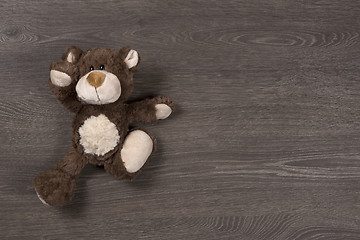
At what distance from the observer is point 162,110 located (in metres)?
0.99

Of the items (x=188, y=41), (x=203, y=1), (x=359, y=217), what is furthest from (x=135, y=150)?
(x=359, y=217)

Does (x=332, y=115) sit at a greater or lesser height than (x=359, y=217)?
greater

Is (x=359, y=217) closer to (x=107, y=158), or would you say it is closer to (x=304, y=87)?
(x=304, y=87)

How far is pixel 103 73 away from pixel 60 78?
11 centimetres

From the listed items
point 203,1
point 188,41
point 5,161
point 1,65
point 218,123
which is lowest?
point 5,161

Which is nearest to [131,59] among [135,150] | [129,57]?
[129,57]

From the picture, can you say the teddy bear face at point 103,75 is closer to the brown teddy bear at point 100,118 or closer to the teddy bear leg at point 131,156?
the brown teddy bear at point 100,118

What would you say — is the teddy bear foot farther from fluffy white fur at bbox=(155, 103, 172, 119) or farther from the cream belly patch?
fluffy white fur at bbox=(155, 103, 172, 119)

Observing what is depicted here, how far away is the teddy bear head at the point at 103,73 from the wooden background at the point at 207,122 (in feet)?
0.42

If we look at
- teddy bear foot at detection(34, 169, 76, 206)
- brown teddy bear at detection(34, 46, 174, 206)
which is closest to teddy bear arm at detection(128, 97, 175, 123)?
brown teddy bear at detection(34, 46, 174, 206)

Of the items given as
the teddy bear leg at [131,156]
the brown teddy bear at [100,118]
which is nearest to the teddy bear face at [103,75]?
the brown teddy bear at [100,118]

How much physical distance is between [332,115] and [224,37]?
0.36m

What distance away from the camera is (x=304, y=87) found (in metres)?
1.08

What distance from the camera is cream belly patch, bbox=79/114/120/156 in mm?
915
